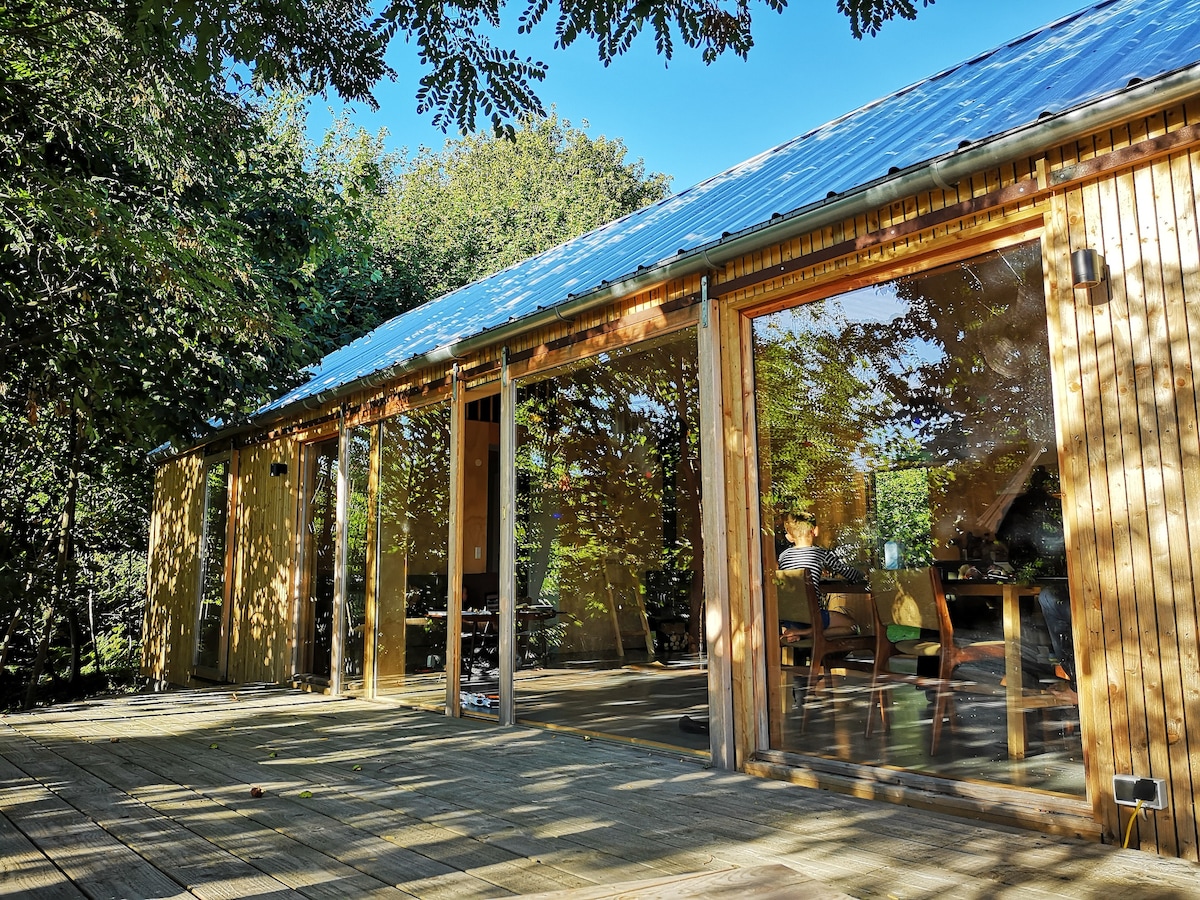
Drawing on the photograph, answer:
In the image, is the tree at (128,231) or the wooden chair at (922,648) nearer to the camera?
the wooden chair at (922,648)

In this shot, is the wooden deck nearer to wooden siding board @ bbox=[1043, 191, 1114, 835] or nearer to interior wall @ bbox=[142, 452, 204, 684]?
wooden siding board @ bbox=[1043, 191, 1114, 835]

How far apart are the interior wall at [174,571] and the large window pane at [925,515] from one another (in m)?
8.02

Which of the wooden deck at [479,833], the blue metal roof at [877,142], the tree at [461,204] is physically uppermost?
the tree at [461,204]

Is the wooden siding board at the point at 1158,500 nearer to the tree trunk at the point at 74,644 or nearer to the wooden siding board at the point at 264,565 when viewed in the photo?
the wooden siding board at the point at 264,565

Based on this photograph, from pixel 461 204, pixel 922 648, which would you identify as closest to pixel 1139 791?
pixel 922 648

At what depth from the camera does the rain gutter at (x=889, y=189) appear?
9.87ft

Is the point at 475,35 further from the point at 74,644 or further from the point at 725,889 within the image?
the point at 74,644

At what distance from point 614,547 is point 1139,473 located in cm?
685

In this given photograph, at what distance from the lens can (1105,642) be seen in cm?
318

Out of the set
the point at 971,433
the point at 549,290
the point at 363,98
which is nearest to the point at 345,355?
the point at 549,290

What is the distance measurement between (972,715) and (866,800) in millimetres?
666

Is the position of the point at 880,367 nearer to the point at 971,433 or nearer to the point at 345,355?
the point at 971,433

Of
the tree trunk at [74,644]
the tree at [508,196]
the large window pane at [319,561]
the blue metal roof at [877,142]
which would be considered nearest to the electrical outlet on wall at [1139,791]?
the blue metal roof at [877,142]

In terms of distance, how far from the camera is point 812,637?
185 inches
